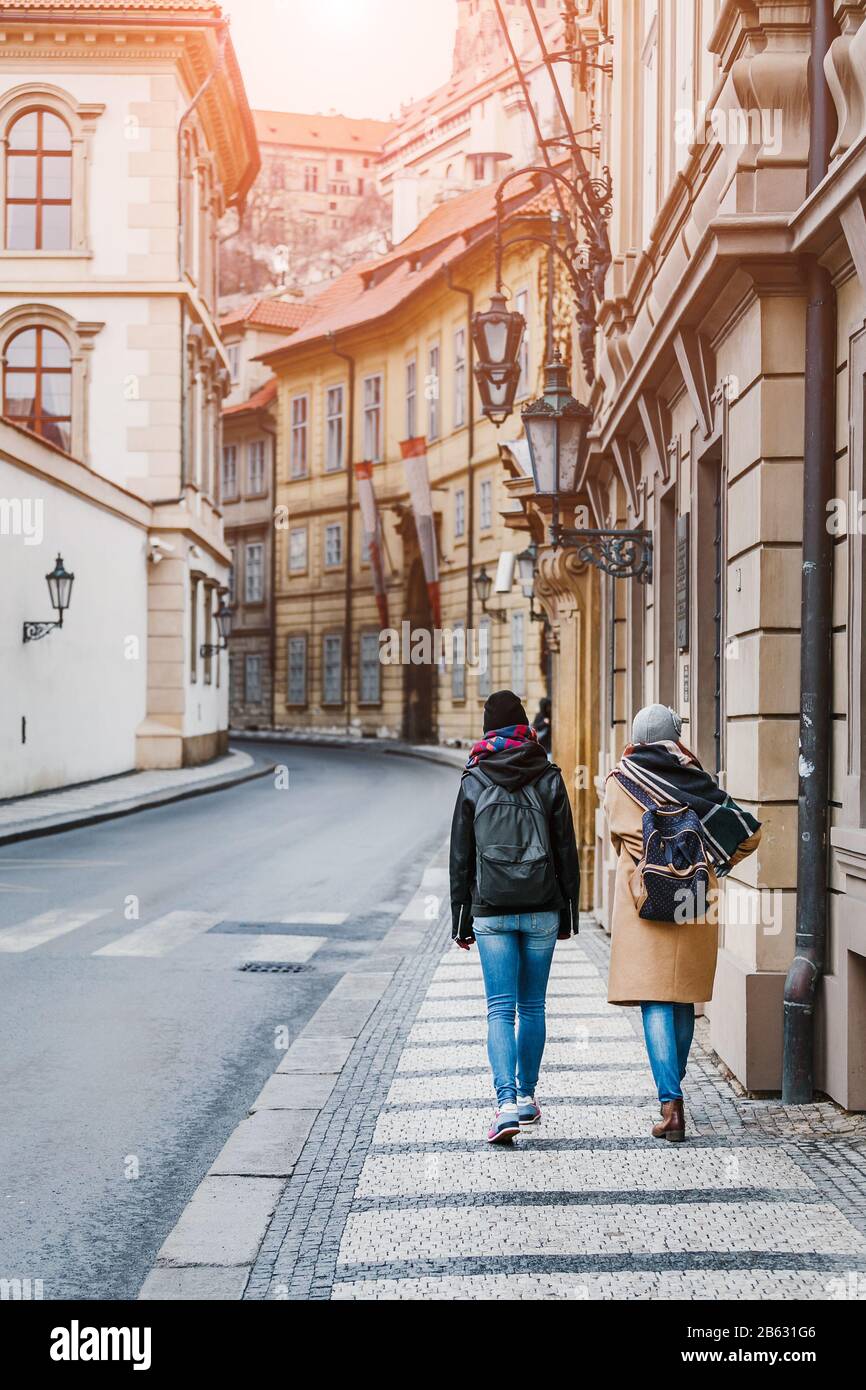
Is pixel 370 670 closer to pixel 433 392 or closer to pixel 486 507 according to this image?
pixel 433 392

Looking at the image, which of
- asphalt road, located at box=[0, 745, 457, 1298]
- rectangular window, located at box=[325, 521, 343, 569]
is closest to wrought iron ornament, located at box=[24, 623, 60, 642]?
asphalt road, located at box=[0, 745, 457, 1298]

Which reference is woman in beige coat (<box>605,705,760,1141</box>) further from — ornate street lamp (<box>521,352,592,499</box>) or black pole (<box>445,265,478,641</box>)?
black pole (<box>445,265,478,641</box>)

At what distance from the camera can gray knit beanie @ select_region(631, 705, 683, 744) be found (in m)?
6.64

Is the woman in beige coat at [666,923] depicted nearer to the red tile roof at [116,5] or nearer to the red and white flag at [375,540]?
the red tile roof at [116,5]

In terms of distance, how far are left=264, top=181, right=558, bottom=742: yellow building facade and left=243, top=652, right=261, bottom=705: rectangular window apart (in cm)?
160

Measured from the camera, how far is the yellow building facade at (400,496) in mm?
42906

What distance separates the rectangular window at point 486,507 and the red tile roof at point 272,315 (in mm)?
21388

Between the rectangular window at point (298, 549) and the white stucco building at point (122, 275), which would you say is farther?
the rectangular window at point (298, 549)

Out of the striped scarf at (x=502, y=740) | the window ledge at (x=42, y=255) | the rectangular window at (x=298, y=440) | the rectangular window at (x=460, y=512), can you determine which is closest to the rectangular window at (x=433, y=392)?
the rectangular window at (x=460, y=512)

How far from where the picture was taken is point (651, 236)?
10.9m

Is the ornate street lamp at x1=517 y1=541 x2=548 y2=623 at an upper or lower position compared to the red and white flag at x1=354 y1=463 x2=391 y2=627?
lower

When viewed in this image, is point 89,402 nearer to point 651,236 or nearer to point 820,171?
point 651,236

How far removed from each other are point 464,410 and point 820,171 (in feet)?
128
